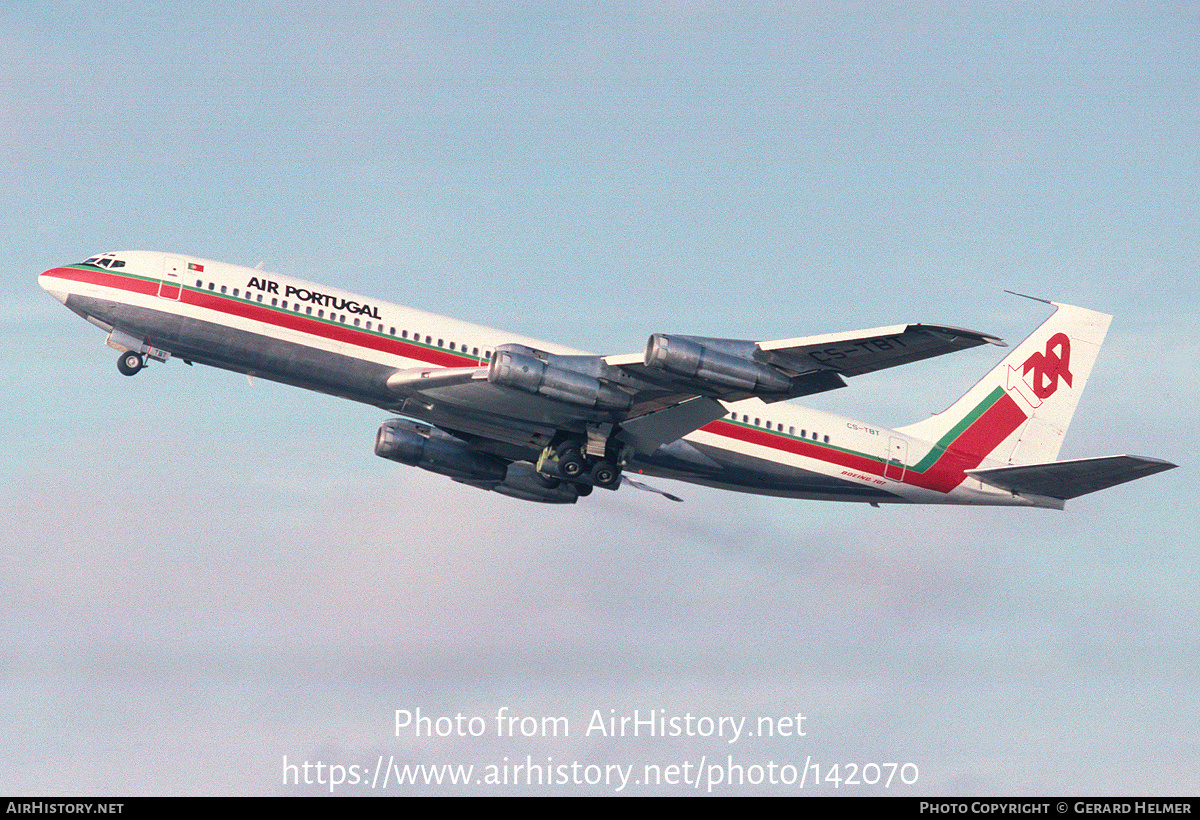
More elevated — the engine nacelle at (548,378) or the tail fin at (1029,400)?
the tail fin at (1029,400)

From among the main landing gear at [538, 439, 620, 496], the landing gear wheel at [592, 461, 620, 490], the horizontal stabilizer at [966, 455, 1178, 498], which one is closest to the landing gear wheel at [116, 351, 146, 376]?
the main landing gear at [538, 439, 620, 496]

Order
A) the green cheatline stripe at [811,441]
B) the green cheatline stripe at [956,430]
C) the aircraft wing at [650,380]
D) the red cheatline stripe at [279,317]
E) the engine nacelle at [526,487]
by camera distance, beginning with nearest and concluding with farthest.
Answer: the aircraft wing at [650,380], the red cheatline stripe at [279,317], the green cheatline stripe at [811,441], the green cheatline stripe at [956,430], the engine nacelle at [526,487]

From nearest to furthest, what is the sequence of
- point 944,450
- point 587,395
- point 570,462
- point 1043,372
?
point 587,395
point 570,462
point 944,450
point 1043,372

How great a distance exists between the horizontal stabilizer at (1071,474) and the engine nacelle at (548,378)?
15.8 metres

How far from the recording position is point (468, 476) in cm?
4978

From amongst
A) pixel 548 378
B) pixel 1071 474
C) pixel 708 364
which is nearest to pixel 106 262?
pixel 548 378

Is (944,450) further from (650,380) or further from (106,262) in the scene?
(106,262)

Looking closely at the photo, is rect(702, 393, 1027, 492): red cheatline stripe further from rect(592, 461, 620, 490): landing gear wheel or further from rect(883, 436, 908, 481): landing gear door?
rect(592, 461, 620, 490): landing gear wheel

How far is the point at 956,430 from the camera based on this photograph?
50844 millimetres

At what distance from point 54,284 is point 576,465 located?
18.8 metres

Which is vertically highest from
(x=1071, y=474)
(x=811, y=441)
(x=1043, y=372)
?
(x=1043, y=372)

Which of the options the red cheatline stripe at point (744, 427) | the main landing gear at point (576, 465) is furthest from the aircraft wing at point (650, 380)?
the red cheatline stripe at point (744, 427)

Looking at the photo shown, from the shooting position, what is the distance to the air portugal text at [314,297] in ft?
143

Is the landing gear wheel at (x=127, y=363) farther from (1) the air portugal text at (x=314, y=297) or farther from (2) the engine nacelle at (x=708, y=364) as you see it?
(2) the engine nacelle at (x=708, y=364)
